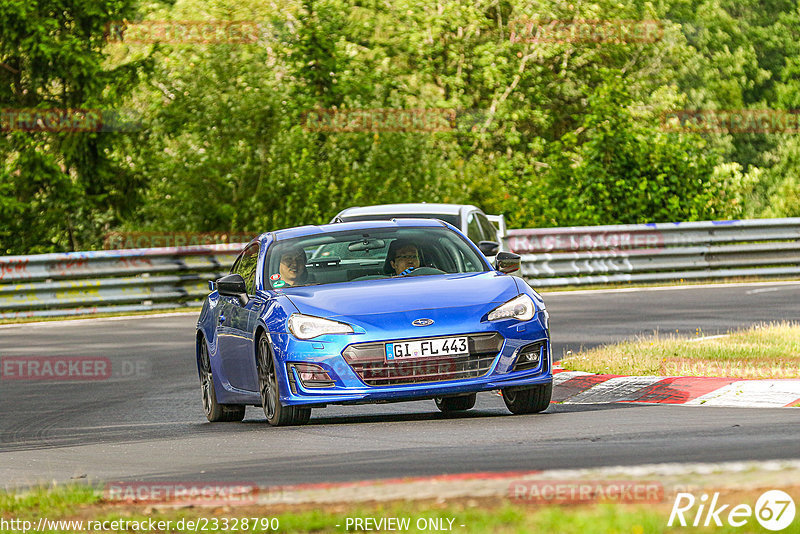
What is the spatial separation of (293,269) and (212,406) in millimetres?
1589

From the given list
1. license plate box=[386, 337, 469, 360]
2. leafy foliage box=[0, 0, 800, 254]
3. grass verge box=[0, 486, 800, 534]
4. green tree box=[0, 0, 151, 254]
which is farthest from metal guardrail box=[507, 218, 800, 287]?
grass verge box=[0, 486, 800, 534]

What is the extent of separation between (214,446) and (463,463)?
253 centimetres

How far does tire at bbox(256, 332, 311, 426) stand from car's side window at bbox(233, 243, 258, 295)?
2.60 ft

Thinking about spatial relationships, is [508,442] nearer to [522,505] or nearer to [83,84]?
[522,505]

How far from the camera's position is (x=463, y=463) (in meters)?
8.05

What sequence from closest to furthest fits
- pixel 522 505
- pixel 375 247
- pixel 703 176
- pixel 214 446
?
pixel 522 505, pixel 214 446, pixel 375 247, pixel 703 176

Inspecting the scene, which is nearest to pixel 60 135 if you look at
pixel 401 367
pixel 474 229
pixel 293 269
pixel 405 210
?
pixel 474 229

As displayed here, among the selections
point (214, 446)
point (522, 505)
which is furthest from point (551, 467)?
point (214, 446)

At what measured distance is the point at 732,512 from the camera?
5.60 metres

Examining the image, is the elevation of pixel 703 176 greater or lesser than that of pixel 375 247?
lesser

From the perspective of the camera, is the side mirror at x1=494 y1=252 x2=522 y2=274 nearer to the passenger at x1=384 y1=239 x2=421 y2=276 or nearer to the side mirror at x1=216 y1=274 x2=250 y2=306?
the passenger at x1=384 y1=239 x2=421 y2=276

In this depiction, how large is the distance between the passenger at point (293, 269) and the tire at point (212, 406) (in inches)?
50.8

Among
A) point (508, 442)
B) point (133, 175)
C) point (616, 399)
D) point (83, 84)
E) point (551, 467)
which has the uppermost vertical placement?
point (551, 467)

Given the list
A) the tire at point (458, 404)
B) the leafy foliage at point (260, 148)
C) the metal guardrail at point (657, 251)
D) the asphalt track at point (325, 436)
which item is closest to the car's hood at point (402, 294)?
the asphalt track at point (325, 436)
